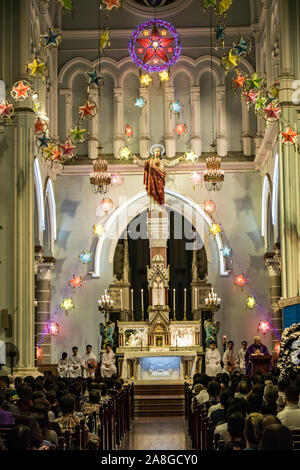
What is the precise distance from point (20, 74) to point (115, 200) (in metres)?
9.51

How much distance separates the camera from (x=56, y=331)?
28766 mm

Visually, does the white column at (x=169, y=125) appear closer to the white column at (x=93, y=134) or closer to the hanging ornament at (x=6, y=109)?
the white column at (x=93, y=134)

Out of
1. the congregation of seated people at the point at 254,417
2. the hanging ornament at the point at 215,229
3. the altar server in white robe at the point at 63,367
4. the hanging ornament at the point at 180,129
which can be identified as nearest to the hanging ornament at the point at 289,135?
the congregation of seated people at the point at 254,417

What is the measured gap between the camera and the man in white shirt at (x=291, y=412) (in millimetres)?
9641

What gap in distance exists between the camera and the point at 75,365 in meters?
26.7

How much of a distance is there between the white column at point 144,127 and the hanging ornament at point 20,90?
33.6 feet

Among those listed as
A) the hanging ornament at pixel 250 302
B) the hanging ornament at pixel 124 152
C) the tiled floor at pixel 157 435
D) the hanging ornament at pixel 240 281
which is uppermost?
the hanging ornament at pixel 124 152

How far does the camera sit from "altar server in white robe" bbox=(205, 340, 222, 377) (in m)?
25.5

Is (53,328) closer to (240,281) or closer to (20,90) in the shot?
(240,281)

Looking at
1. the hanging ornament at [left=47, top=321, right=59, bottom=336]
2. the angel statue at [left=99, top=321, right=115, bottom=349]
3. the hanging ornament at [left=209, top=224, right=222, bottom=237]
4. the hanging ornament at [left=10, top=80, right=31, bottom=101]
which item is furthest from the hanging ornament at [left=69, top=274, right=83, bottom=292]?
the hanging ornament at [left=10, top=80, right=31, bottom=101]

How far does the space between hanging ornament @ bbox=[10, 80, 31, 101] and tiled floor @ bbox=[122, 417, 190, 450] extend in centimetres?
818
